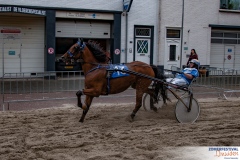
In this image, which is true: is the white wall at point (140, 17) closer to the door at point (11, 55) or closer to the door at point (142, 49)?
the door at point (142, 49)

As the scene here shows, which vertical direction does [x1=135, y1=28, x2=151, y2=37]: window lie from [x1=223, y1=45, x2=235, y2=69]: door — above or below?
above

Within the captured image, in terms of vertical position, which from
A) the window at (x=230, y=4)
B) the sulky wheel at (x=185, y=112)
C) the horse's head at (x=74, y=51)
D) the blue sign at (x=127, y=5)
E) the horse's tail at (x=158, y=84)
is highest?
the window at (x=230, y=4)

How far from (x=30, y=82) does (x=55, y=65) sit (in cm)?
773

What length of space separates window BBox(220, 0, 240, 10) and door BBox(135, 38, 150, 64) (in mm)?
6243

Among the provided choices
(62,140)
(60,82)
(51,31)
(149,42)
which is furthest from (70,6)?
A: (62,140)

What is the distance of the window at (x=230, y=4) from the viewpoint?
22.9 meters

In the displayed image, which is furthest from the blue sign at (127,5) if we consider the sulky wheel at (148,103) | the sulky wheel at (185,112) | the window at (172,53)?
the sulky wheel at (185,112)

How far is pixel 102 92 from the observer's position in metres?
8.34

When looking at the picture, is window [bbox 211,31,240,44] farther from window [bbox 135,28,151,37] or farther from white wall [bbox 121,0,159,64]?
window [bbox 135,28,151,37]

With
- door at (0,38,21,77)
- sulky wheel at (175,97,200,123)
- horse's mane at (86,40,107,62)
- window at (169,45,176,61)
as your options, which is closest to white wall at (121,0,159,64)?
window at (169,45,176,61)

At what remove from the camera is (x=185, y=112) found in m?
8.47

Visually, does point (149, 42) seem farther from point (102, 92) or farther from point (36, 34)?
point (102, 92)

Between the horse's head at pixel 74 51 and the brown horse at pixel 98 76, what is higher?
the horse's head at pixel 74 51

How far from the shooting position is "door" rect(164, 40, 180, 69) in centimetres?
2131
